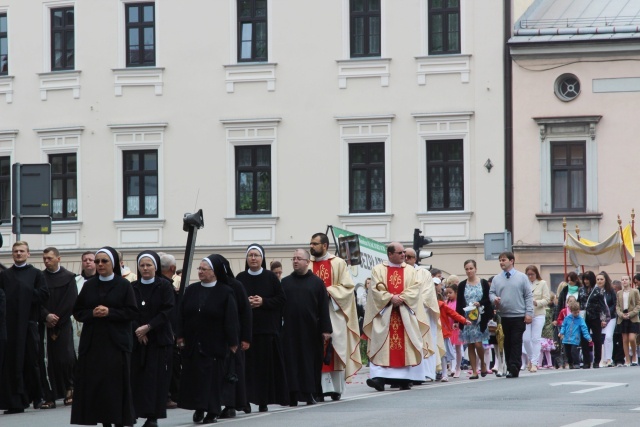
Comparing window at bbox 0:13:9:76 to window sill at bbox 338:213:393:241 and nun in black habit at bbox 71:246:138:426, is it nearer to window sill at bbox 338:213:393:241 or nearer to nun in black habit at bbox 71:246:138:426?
window sill at bbox 338:213:393:241

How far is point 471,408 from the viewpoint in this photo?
16109 mm

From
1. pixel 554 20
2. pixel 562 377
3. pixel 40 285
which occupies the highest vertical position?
pixel 554 20

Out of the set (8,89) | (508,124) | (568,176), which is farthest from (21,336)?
(8,89)

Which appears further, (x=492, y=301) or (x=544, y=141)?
(x=544, y=141)

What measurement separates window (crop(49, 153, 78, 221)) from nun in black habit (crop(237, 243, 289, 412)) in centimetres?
2416

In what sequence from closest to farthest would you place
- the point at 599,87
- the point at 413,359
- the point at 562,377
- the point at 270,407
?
the point at 270,407
the point at 413,359
the point at 562,377
the point at 599,87

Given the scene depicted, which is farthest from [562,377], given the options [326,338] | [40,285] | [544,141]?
[544,141]

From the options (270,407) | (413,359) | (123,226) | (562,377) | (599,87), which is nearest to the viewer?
(270,407)

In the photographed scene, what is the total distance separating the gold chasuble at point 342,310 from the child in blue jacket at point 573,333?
815 cm

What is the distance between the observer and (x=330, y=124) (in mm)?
39531

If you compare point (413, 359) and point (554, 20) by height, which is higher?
point (554, 20)

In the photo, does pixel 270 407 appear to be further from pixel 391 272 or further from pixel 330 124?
pixel 330 124

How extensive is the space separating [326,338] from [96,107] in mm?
23762

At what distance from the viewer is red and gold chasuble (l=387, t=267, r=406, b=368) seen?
20328 millimetres
